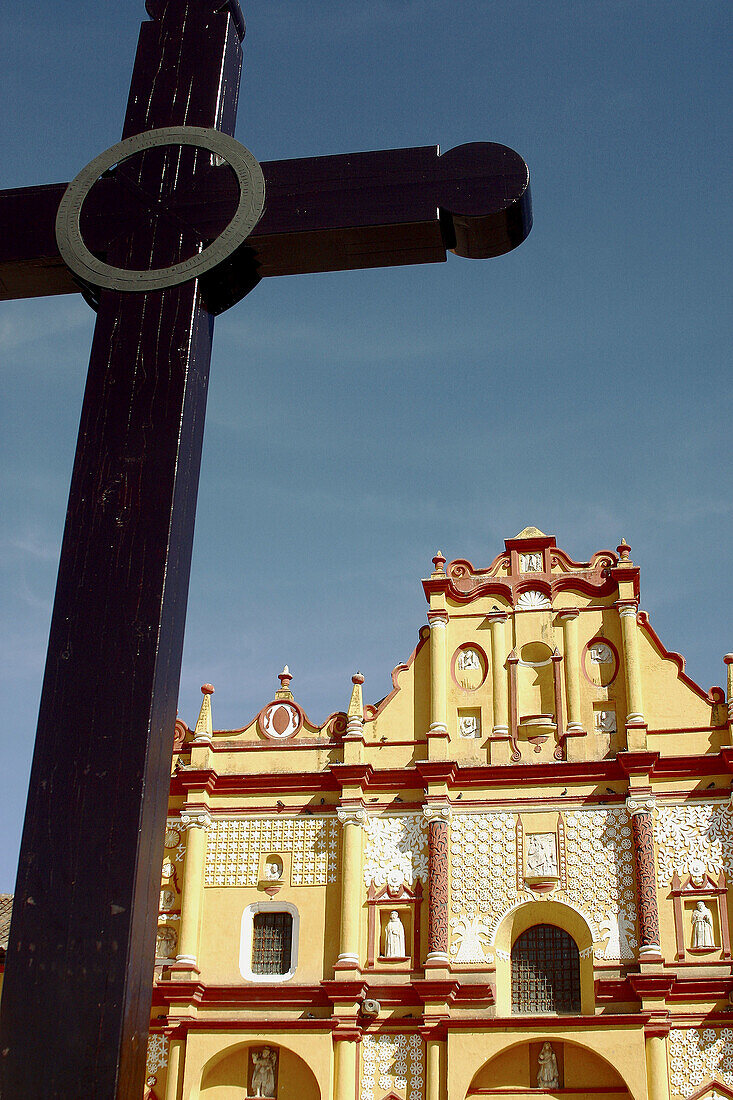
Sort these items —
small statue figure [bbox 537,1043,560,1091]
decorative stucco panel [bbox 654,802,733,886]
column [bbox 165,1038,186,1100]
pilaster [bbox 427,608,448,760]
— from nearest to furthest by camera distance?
small statue figure [bbox 537,1043,560,1091] < column [bbox 165,1038,186,1100] < decorative stucco panel [bbox 654,802,733,886] < pilaster [bbox 427,608,448,760]

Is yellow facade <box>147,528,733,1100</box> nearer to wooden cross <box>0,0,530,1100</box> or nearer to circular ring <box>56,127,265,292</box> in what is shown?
wooden cross <box>0,0,530,1100</box>

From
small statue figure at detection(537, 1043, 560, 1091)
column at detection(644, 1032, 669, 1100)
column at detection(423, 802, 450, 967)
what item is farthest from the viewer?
column at detection(423, 802, 450, 967)

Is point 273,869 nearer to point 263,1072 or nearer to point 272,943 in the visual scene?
point 272,943

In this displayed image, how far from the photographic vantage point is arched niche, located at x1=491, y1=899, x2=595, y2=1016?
17.9 meters

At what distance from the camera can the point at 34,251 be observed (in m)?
3.62

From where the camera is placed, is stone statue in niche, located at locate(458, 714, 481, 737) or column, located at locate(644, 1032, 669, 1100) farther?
stone statue in niche, located at locate(458, 714, 481, 737)

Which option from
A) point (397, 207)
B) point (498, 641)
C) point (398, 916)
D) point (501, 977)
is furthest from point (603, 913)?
point (397, 207)

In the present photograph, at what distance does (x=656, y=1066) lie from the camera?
1689 cm

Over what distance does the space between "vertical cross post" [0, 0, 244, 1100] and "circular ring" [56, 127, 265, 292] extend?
0.04m

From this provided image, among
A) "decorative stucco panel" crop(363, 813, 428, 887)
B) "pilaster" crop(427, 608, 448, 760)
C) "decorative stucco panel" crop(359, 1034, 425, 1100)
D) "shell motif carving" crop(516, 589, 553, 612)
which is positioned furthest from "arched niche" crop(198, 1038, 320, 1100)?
"shell motif carving" crop(516, 589, 553, 612)

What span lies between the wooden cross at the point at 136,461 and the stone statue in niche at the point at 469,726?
1673cm

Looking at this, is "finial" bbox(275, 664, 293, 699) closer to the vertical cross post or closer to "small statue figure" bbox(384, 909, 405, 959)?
"small statue figure" bbox(384, 909, 405, 959)

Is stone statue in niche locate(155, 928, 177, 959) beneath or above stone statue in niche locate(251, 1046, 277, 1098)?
above

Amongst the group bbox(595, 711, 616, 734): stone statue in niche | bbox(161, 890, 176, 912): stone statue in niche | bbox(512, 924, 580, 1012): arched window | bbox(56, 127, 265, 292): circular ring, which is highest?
bbox(595, 711, 616, 734): stone statue in niche
